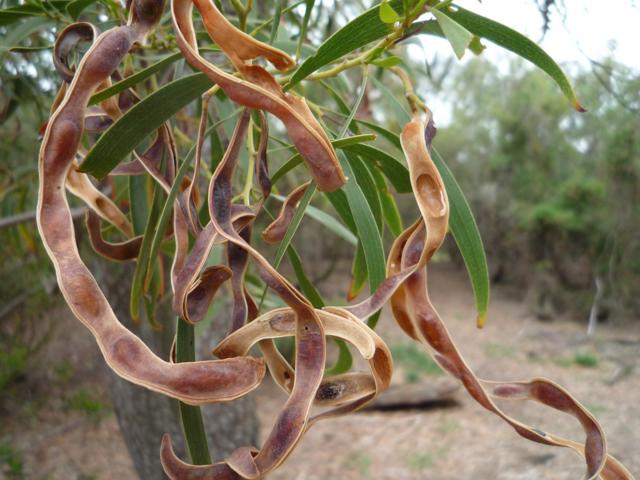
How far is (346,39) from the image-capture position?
16.7 inches

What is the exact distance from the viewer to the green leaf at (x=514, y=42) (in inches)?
17.3

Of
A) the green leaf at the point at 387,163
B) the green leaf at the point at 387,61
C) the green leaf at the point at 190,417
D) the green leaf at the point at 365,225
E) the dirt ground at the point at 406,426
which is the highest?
the green leaf at the point at 387,61

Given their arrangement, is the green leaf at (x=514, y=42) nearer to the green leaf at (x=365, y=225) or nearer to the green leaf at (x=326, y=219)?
the green leaf at (x=365, y=225)

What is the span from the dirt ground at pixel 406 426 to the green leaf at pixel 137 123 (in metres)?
2.07

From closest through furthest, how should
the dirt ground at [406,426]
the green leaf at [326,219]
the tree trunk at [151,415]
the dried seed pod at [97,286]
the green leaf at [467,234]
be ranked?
the dried seed pod at [97,286]
the green leaf at [467,234]
the green leaf at [326,219]
the tree trunk at [151,415]
the dirt ground at [406,426]

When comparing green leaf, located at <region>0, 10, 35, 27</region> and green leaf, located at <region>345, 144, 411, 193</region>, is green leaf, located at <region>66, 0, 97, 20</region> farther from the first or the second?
green leaf, located at <region>345, 144, 411, 193</region>

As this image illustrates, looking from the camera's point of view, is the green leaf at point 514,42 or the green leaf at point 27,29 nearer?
the green leaf at point 514,42

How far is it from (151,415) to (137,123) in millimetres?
1429

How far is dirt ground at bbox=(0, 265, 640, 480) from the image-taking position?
3000 millimetres

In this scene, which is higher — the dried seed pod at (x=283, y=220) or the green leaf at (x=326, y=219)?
the dried seed pod at (x=283, y=220)

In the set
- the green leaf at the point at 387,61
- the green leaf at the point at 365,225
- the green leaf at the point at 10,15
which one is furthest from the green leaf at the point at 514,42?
the green leaf at the point at 10,15

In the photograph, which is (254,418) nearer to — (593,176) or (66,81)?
(66,81)

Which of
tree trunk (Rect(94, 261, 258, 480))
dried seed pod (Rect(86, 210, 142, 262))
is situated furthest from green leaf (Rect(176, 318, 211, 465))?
tree trunk (Rect(94, 261, 258, 480))

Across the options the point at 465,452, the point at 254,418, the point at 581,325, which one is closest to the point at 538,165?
the point at 581,325
